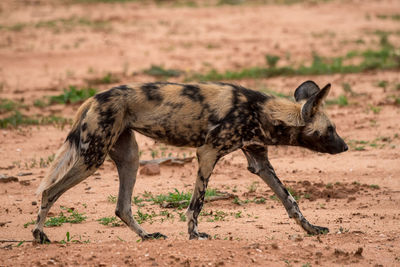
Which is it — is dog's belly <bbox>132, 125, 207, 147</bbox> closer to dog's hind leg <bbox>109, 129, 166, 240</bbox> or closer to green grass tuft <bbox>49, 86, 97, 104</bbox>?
dog's hind leg <bbox>109, 129, 166, 240</bbox>

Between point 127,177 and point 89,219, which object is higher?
point 127,177

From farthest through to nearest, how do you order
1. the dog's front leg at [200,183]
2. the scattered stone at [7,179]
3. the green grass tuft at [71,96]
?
the green grass tuft at [71,96] → the scattered stone at [7,179] → the dog's front leg at [200,183]

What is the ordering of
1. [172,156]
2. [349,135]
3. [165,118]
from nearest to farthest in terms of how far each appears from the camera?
[165,118], [172,156], [349,135]

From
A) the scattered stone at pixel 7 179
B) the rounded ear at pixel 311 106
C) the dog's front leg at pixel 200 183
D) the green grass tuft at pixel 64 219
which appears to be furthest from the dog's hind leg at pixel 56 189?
the scattered stone at pixel 7 179

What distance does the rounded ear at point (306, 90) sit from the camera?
187 inches

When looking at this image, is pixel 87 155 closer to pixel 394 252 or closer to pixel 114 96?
pixel 114 96

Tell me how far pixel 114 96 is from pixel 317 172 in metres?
2.68

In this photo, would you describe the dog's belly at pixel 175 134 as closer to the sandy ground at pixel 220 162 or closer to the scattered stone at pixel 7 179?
the sandy ground at pixel 220 162

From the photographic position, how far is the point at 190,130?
4398 millimetres

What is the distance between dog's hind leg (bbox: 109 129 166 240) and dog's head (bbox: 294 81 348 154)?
3.80ft

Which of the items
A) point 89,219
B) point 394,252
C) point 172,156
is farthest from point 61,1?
point 394,252

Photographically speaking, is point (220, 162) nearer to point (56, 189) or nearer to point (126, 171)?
point (126, 171)

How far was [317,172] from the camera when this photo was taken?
629cm

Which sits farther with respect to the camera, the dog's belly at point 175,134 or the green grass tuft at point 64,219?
the green grass tuft at point 64,219
